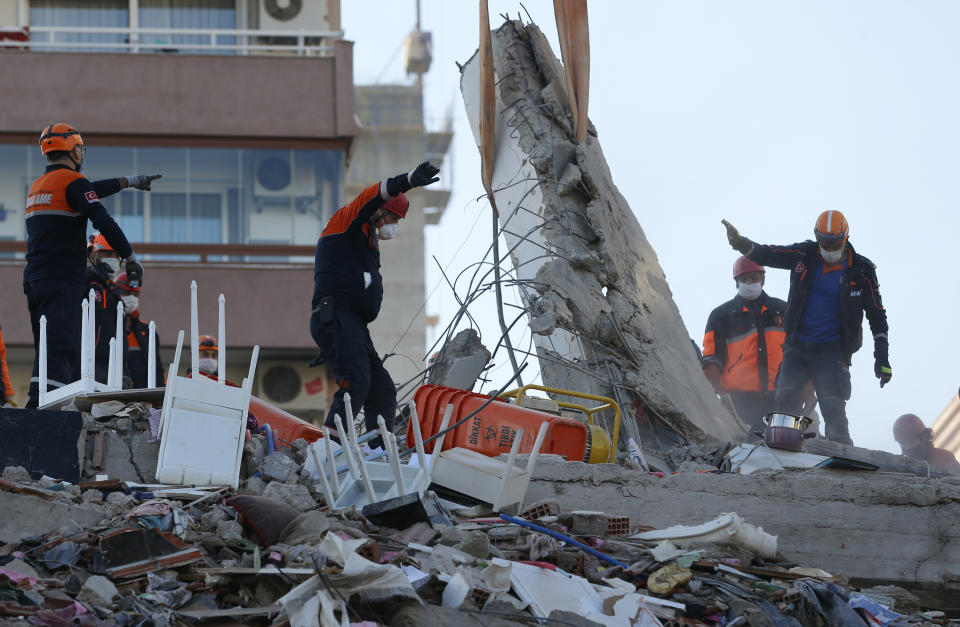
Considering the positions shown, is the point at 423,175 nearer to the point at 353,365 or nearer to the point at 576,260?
the point at 353,365

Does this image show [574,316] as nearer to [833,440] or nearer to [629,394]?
[629,394]

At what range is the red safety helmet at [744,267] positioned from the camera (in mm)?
11289

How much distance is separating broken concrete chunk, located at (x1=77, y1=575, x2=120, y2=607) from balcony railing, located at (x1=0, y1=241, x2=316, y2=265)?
1290 cm

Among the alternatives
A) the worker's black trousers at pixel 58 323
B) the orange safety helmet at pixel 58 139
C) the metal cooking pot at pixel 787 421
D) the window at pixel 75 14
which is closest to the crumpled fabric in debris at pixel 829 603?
the metal cooking pot at pixel 787 421

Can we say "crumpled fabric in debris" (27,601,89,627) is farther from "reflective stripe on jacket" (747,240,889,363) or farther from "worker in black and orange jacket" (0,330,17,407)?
"reflective stripe on jacket" (747,240,889,363)

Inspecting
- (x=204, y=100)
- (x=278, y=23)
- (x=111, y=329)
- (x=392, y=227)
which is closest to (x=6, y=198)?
(x=204, y=100)

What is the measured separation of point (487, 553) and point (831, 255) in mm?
5373

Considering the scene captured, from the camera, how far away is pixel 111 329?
30.3ft

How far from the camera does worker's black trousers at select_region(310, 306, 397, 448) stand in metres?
8.24

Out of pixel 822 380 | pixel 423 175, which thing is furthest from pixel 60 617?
pixel 822 380

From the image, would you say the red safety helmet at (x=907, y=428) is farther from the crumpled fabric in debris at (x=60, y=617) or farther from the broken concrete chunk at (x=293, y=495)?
the crumpled fabric in debris at (x=60, y=617)

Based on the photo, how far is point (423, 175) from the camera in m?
7.80

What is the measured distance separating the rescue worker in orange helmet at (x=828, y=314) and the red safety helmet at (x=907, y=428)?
45.4 inches

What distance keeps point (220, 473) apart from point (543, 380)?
3.76 m
